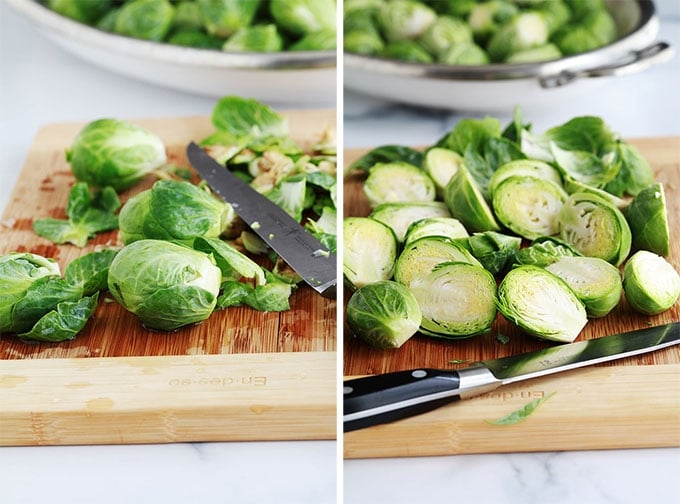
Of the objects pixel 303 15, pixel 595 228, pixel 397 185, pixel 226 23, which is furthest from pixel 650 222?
pixel 226 23

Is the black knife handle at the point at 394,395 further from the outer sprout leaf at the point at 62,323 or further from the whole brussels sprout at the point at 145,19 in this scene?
the whole brussels sprout at the point at 145,19

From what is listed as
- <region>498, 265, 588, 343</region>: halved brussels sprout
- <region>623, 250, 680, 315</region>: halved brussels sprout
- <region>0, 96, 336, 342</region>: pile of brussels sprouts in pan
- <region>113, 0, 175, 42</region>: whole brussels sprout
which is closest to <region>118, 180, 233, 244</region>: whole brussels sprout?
<region>0, 96, 336, 342</region>: pile of brussels sprouts in pan

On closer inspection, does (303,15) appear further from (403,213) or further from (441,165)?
(403,213)

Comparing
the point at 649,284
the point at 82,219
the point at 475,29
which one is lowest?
the point at 82,219

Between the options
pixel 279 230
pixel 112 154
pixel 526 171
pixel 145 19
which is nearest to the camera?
pixel 279 230

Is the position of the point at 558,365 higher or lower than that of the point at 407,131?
higher

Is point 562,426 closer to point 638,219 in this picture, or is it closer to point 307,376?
point 307,376

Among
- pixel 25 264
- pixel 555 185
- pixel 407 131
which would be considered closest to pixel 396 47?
pixel 407 131

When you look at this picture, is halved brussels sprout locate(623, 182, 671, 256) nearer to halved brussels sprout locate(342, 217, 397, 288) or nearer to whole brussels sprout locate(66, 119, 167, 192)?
halved brussels sprout locate(342, 217, 397, 288)
